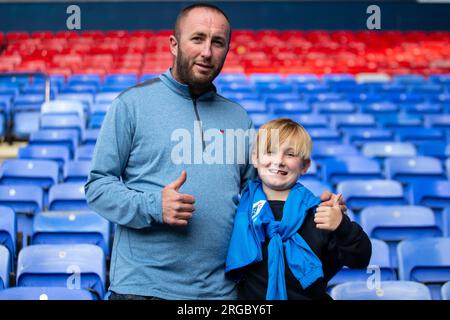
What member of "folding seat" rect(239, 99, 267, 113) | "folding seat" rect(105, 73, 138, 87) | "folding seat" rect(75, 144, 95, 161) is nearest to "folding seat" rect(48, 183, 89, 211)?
"folding seat" rect(75, 144, 95, 161)

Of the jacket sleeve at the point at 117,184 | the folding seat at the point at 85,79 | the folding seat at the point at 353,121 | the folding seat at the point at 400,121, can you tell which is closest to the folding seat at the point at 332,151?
the folding seat at the point at 353,121

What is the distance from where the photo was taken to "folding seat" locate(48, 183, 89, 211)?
2.86m

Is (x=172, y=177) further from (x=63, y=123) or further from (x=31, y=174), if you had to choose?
(x=63, y=123)

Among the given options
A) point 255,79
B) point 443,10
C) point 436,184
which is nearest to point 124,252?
point 436,184

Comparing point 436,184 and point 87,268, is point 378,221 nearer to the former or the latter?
point 436,184

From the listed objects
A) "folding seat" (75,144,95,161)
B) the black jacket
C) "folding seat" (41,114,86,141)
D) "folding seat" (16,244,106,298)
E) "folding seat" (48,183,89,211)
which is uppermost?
"folding seat" (41,114,86,141)

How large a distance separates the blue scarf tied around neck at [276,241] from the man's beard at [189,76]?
27cm

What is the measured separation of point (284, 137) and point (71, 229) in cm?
143

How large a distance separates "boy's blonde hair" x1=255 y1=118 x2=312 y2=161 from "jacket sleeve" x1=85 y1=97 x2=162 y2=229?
0.29 m

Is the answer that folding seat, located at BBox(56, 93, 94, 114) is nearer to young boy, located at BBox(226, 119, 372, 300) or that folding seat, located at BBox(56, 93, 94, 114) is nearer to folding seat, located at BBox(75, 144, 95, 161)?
folding seat, located at BBox(75, 144, 95, 161)

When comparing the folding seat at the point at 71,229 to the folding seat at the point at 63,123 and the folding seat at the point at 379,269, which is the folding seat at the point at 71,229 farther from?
the folding seat at the point at 63,123

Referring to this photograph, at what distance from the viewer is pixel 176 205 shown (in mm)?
1104

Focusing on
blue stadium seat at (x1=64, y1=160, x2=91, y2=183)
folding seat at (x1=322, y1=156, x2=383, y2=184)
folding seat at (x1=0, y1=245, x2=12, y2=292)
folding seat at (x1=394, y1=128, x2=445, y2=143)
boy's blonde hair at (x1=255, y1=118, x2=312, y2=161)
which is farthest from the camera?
folding seat at (x1=394, y1=128, x2=445, y2=143)

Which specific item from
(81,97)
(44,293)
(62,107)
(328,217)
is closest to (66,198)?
(44,293)
